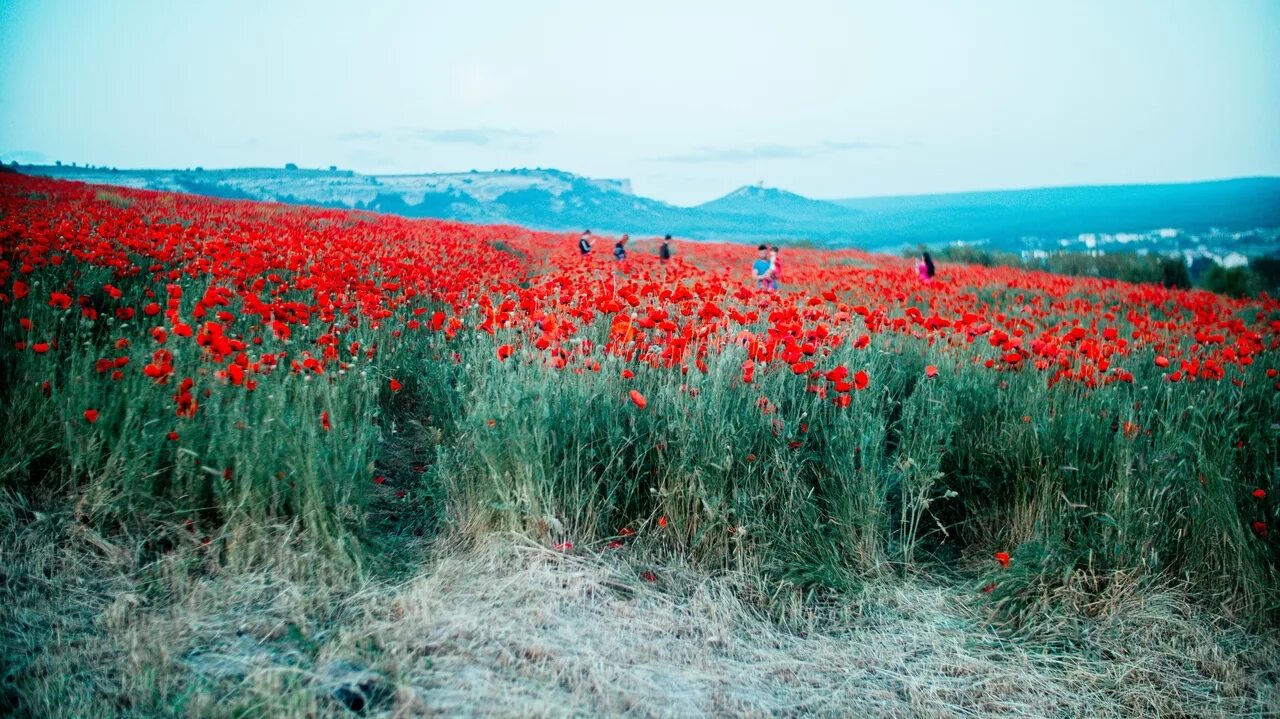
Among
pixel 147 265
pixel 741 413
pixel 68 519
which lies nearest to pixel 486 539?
pixel 741 413

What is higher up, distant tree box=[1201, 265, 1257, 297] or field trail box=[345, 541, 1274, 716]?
distant tree box=[1201, 265, 1257, 297]

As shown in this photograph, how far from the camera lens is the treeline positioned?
20969mm

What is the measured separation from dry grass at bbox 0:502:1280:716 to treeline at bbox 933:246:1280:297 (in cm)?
2121

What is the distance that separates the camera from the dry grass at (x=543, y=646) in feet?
7.38

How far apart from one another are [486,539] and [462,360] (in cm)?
195

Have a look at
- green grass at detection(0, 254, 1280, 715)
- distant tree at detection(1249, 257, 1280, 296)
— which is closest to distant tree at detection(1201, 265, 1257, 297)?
distant tree at detection(1249, 257, 1280, 296)

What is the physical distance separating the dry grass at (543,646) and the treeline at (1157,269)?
21.2 meters

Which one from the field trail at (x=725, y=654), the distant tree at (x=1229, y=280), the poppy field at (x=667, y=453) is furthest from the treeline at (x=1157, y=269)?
the field trail at (x=725, y=654)

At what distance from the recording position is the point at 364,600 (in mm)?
2750

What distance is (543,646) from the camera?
8.47 feet

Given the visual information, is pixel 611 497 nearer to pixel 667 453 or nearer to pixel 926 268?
pixel 667 453

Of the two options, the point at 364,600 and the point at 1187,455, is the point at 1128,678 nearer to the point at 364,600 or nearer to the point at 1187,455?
the point at 1187,455

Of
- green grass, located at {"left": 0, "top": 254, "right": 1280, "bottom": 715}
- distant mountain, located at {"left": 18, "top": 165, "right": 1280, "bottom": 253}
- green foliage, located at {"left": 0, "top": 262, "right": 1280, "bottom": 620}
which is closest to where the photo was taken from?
green grass, located at {"left": 0, "top": 254, "right": 1280, "bottom": 715}

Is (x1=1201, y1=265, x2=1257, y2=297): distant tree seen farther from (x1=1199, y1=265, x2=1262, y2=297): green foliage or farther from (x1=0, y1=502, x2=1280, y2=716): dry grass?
(x1=0, y1=502, x2=1280, y2=716): dry grass
